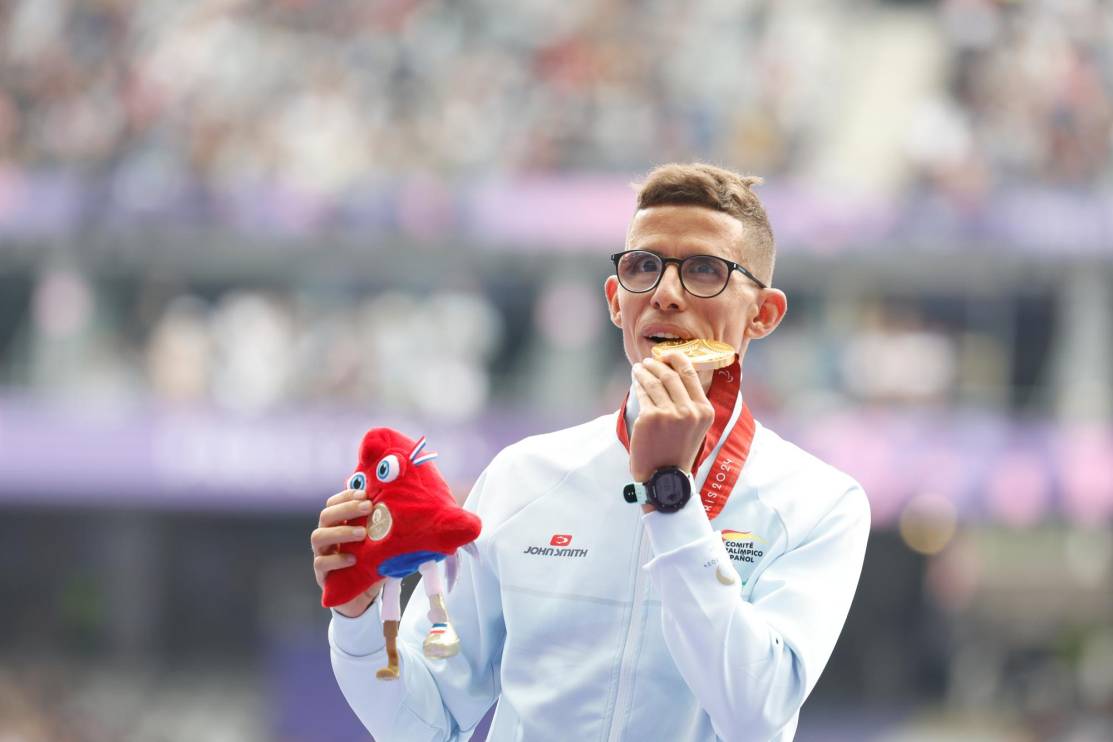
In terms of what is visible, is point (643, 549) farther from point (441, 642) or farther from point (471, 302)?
point (471, 302)

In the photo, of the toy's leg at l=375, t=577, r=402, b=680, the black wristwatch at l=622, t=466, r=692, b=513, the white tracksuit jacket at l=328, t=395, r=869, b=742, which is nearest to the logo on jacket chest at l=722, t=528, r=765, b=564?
the white tracksuit jacket at l=328, t=395, r=869, b=742

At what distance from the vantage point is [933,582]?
14398 mm

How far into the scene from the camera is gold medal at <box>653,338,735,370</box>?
220cm

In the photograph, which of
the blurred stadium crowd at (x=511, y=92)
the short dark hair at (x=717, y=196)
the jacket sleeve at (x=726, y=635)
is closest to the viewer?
the jacket sleeve at (x=726, y=635)

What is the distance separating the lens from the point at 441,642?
2215 mm

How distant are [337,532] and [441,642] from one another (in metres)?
0.21

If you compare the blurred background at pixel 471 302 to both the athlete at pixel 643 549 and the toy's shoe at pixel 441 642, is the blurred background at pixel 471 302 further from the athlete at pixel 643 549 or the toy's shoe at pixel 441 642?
the toy's shoe at pixel 441 642

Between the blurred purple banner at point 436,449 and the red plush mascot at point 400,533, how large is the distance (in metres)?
9.80

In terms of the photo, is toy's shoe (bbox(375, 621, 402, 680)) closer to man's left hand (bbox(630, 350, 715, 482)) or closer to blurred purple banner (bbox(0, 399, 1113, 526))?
man's left hand (bbox(630, 350, 715, 482))

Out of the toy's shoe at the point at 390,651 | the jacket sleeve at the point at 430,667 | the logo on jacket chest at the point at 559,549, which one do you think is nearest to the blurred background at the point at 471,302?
the jacket sleeve at the point at 430,667

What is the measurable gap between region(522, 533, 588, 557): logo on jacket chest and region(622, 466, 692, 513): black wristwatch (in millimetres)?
289

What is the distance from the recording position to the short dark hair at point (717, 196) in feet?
7.60

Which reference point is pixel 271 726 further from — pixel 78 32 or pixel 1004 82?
pixel 1004 82

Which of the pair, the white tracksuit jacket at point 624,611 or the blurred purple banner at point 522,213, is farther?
the blurred purple banner at point 522,213
